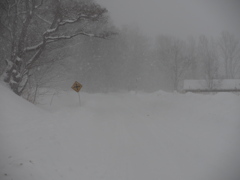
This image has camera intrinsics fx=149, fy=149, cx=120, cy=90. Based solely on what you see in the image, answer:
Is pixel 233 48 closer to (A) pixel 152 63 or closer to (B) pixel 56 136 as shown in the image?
(A) pixel 152 63

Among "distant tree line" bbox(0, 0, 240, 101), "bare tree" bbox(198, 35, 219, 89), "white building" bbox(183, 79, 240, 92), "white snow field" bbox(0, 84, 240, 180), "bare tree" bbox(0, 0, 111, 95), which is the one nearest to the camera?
"white snow field" bbox(0, 84, 240, 180)

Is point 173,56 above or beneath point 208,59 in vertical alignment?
above

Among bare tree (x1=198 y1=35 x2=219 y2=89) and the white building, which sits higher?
bare tree (x1=198 y1=35 x2=219 y2=89)

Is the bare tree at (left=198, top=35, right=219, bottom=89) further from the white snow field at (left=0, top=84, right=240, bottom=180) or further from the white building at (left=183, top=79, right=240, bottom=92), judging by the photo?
the white snow field at (left=0, top=84, right=240, bottom=180)

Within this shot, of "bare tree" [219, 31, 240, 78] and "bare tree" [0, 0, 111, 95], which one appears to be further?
"bare tree" [219, 31, 240, 78]

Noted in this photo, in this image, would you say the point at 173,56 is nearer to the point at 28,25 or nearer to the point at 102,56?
→ the point at 102,56

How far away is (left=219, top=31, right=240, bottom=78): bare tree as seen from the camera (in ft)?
122

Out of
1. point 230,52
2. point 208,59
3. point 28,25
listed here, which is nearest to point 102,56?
point 208,59

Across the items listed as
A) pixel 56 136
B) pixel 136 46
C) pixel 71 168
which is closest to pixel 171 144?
pixel 71 168

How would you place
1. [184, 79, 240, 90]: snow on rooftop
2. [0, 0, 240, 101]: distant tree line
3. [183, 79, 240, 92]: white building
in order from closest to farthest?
[0, 0, 240, 101]: distant tree line
[183, 79, 240, 92]: white building
[184, 79, 240, 90]: snow on rooftop

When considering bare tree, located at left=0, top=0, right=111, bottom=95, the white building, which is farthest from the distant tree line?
the white building

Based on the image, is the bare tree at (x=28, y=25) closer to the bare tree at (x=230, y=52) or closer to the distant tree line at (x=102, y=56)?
the distant tree line at (x=102, y=56)

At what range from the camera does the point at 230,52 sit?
40844mm

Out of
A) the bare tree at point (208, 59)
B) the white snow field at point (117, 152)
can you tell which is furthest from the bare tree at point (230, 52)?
the white snow field at point (117, 152)
